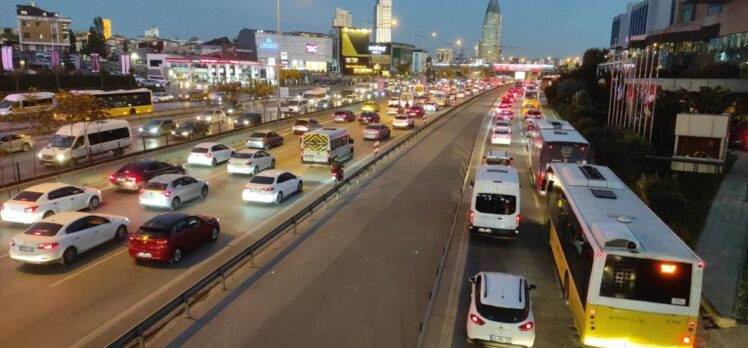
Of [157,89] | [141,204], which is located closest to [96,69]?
[157,89]

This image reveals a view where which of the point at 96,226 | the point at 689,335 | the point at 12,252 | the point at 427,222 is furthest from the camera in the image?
the point at 427,222

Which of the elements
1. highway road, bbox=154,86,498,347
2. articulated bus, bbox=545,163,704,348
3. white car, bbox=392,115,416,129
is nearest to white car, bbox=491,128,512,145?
white car, bbox=392,115,416,129

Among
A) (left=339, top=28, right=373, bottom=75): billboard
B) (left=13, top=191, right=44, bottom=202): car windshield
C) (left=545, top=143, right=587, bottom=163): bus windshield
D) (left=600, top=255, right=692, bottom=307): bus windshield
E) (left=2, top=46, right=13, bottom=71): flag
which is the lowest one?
(left=13, top=191, right=44, bottom=202): car windshield

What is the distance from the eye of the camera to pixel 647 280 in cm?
970

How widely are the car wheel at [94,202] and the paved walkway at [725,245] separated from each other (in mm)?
20374

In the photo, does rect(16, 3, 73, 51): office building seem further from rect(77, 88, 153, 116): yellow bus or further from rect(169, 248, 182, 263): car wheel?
rect(169, 248, 182, 263): car wheel

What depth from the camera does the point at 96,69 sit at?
90750 mm

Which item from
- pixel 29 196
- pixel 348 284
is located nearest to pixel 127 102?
pixel 29 196

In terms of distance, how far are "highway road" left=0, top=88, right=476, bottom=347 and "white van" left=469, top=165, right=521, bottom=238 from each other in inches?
284

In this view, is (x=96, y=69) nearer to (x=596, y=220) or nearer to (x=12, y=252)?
(x=12, y=252)

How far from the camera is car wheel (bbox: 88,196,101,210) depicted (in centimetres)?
2042

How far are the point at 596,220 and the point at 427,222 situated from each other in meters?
8.76

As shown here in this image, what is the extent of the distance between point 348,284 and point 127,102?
151 ft

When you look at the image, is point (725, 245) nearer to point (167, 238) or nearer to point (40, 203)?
point (167, 238)
